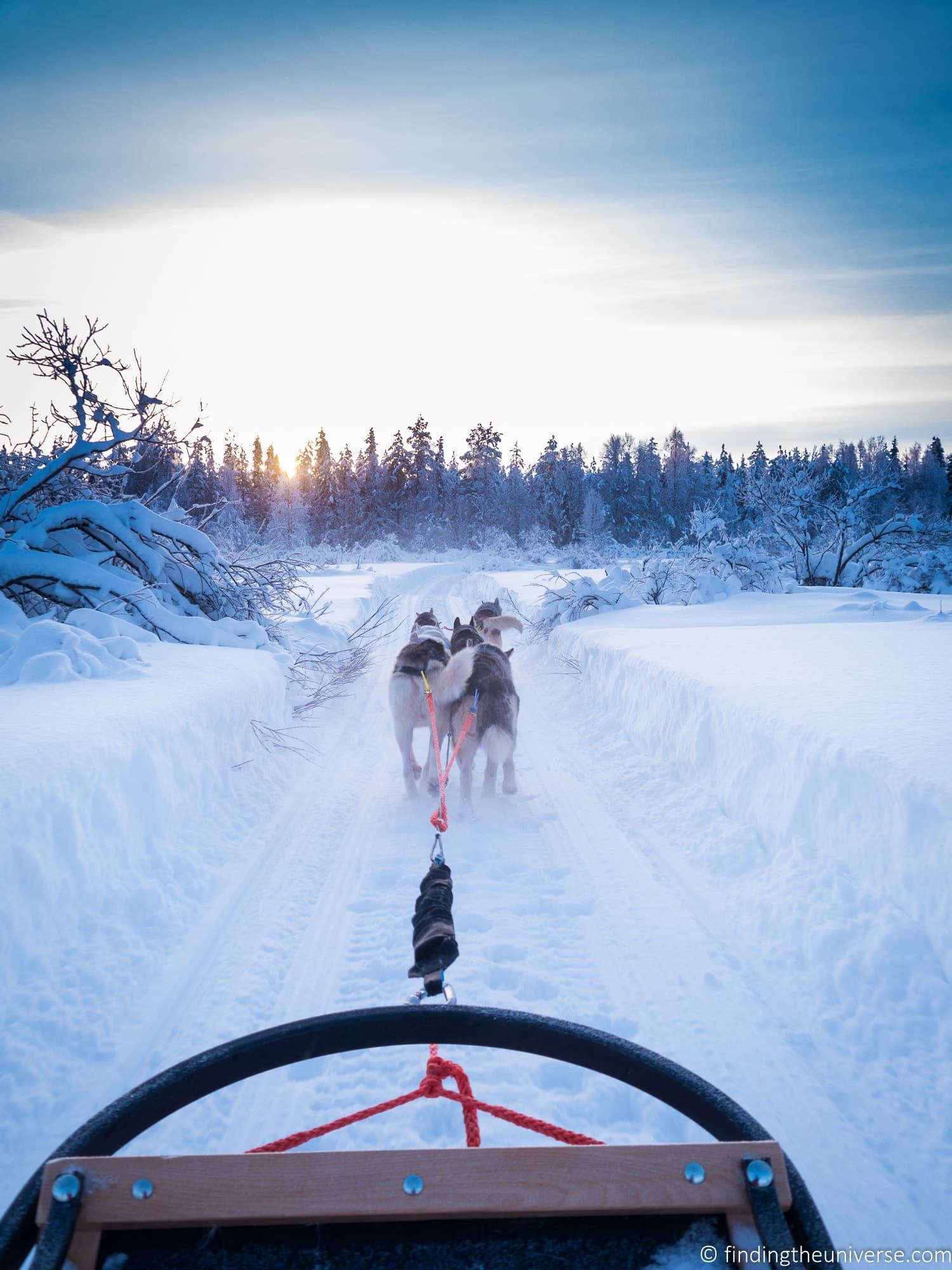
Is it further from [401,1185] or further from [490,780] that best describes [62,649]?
[401,1185]

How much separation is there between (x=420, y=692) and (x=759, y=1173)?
471 centimetres

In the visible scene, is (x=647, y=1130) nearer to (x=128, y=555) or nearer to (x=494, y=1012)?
(x=494, y=1012)

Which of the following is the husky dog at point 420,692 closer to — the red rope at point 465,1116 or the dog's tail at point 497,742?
the dog's tail at point 497,742

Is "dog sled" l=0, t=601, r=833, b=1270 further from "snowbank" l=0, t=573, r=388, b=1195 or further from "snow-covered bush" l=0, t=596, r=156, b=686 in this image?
"snow-covered bush" l=0, t=596, r=156, b=686

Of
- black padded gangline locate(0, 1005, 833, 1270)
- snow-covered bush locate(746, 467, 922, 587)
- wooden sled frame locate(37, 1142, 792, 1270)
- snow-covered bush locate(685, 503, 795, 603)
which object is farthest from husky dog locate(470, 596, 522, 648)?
snow-covered bush locate(746, 467, 922, 587)

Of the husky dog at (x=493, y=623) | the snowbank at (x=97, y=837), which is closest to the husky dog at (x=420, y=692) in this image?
the husky dog at (x=493, y=623)

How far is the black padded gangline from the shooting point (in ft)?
3.61

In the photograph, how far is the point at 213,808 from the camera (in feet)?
15.9

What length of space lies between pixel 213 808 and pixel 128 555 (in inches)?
184

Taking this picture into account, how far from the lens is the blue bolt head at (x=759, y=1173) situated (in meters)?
0.99

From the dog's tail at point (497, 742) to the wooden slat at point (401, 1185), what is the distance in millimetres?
4066

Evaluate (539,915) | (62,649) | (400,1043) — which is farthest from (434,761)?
(400,1043)

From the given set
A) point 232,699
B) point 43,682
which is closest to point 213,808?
point 232,699

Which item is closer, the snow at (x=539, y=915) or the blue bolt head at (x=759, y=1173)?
the blue bolt head at (x=759, y=1173)
